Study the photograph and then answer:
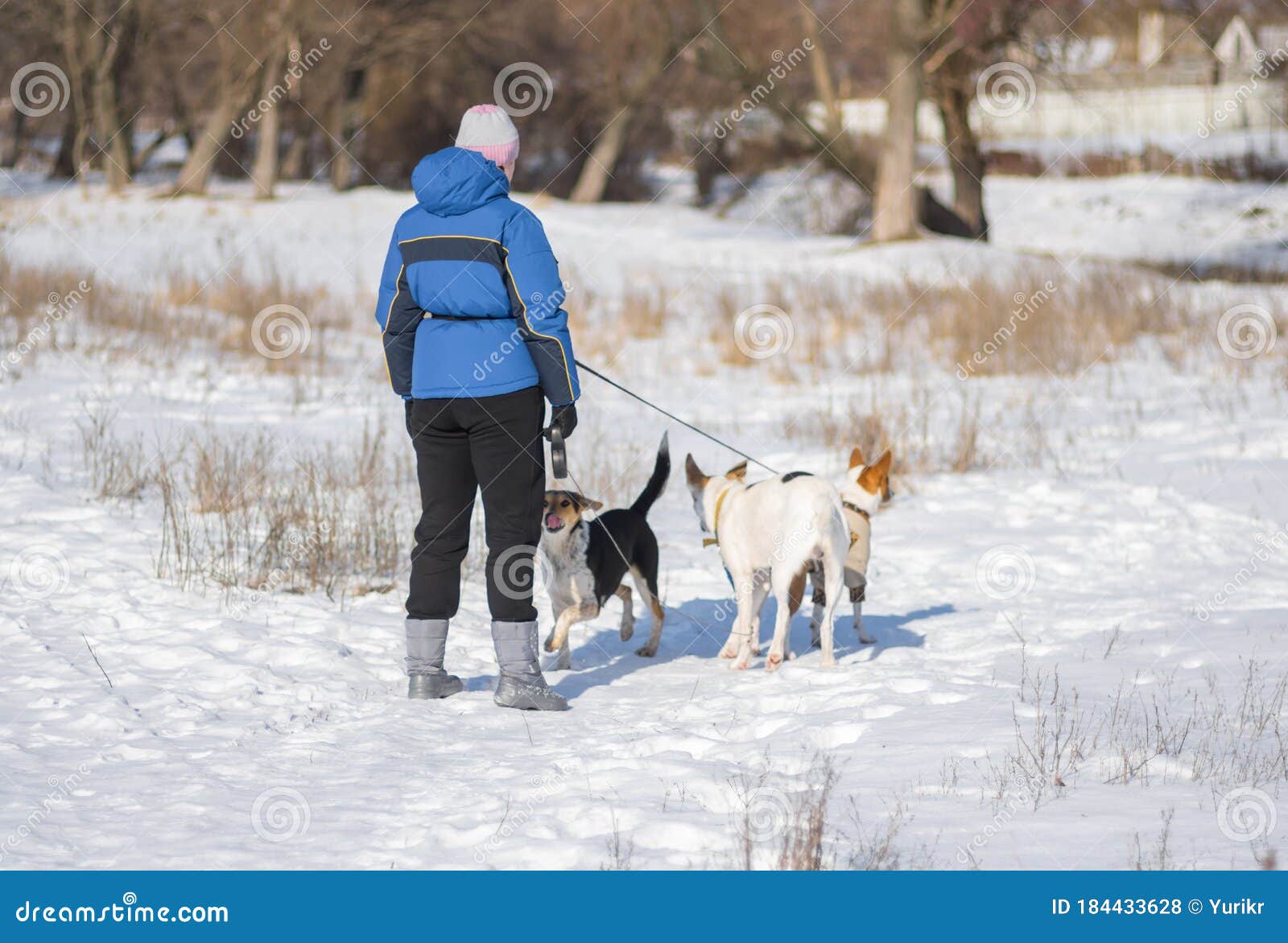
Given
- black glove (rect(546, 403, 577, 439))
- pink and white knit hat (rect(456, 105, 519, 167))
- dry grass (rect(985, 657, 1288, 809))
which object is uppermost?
pink and white knit hat (rect(456, 105, 519, 167))

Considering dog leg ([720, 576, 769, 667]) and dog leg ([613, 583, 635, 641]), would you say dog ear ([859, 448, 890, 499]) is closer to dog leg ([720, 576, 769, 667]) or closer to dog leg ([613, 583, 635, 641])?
dog leg ([720, 576, 769, 667])

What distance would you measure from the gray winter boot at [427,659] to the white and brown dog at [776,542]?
Result: 4.31ft

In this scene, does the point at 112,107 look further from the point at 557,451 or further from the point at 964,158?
the point at 557,451

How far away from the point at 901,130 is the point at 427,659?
19489mm

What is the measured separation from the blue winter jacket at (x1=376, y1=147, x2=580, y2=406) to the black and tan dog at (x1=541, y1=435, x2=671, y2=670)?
915mm

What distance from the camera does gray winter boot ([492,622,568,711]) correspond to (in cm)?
511

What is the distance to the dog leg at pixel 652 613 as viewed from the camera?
20.6 ft

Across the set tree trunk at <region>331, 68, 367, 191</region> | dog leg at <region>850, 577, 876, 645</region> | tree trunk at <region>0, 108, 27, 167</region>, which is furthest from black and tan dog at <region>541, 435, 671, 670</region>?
tree trunk at <region>0, 108, 27, 167</region>

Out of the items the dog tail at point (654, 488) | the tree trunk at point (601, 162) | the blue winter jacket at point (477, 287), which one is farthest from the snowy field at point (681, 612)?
the tree trunk at point (601, 162)

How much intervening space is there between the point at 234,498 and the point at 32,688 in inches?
108

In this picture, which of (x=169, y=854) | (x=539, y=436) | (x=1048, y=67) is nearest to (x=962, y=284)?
(x=1048, y=67)

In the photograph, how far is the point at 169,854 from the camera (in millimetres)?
3516

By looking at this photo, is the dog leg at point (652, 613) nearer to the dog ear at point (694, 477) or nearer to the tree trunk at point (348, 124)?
the dog ear at point (694, 477)

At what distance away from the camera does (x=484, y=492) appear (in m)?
4.96
